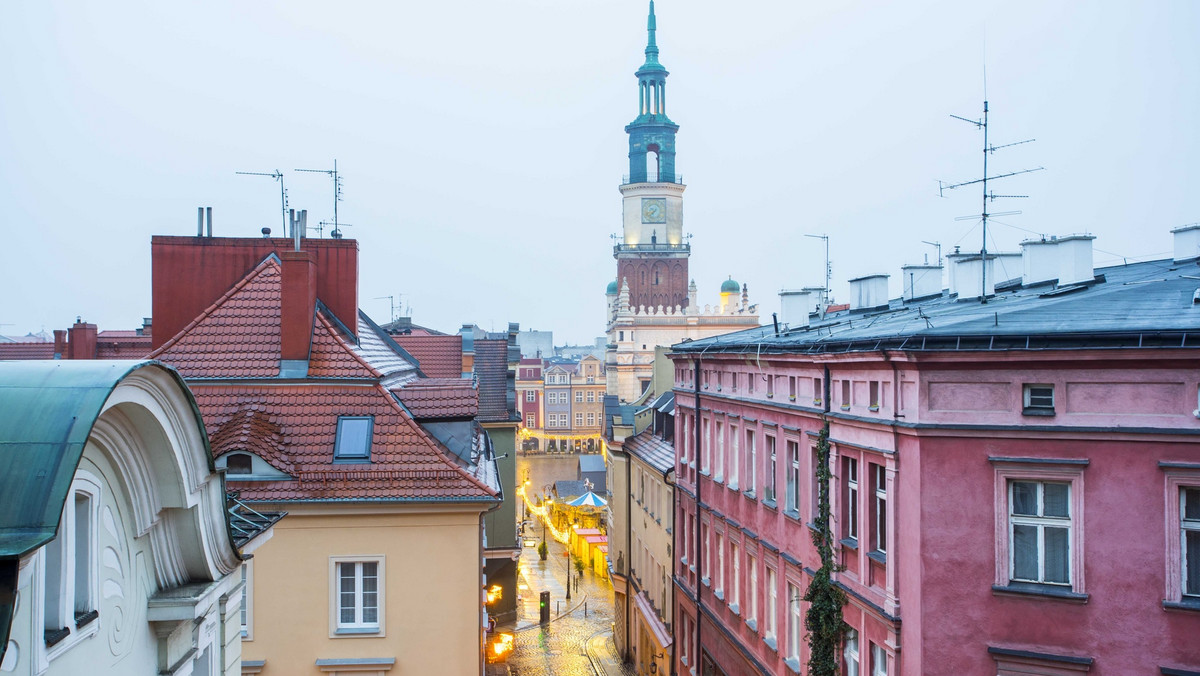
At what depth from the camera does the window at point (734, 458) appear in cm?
2233

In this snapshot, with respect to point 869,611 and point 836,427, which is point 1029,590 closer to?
point 869,611

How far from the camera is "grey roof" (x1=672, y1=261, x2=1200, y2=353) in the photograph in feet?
38.1

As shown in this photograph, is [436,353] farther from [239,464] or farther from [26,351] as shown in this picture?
[26,351]

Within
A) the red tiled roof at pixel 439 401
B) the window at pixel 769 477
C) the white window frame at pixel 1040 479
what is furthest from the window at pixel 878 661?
the red tiled roof at pixel 439 401

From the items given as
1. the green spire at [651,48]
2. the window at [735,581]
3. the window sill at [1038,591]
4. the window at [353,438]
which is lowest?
the window at [735,581]

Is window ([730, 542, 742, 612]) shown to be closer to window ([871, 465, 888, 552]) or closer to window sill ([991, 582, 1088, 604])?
window ([871, 465, 888, 552])

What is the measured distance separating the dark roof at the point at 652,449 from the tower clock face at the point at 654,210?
8589 centimetres

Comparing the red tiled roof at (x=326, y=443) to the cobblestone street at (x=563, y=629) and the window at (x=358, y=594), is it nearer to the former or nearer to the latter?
the window at (x=358, y=594)

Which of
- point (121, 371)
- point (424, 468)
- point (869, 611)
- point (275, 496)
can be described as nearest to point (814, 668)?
point (869, 611)

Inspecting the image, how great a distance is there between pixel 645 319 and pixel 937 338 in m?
105

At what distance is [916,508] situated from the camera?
42.6ft

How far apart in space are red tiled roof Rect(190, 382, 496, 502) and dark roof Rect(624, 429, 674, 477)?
41.3 feet

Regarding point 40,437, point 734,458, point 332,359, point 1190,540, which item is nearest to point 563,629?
point 734,458

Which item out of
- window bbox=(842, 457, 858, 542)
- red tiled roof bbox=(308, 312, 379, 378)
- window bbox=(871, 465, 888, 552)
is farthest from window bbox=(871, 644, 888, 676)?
red tiled roof bbox=(308, 312, 379, 378)
